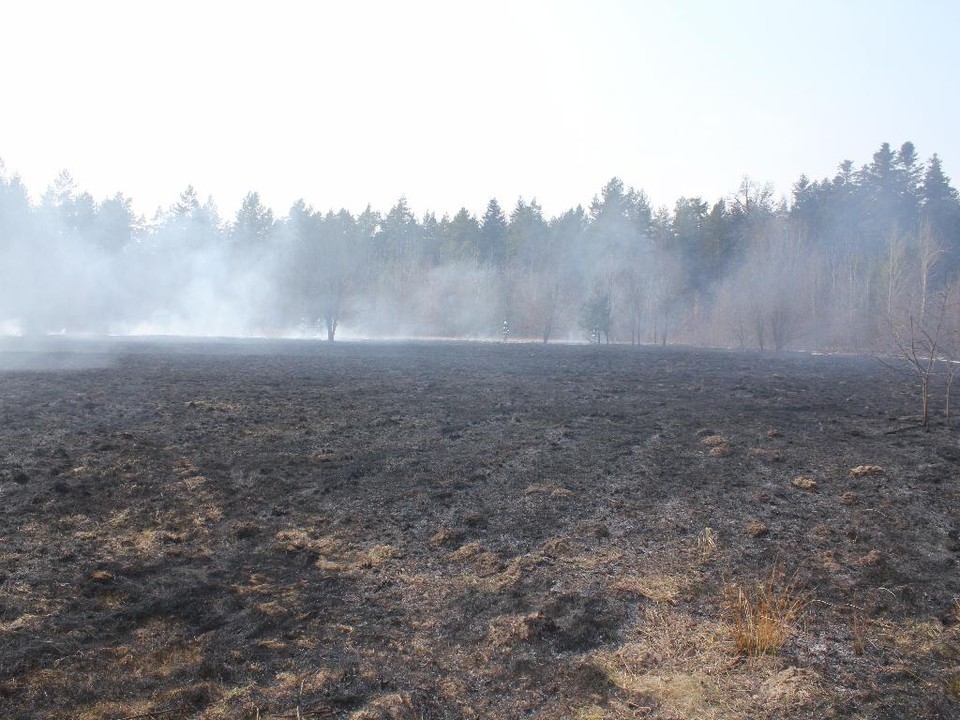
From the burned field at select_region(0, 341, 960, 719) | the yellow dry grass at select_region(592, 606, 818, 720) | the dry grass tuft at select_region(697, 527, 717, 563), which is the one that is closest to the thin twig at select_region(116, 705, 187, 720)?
the burned field at select_region(0, 341, 960, 719)

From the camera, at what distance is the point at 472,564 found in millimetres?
6328

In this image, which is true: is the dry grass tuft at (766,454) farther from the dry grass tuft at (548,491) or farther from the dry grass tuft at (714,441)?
the dry grass tuft at (548,491)

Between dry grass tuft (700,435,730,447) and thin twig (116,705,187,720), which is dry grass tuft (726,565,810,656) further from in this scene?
dry grass tuft (700,435,730,447)

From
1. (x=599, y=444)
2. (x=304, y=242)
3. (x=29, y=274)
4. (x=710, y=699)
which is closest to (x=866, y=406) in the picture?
(x=599, y=444)

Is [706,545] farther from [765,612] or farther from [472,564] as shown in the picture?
[472,564]

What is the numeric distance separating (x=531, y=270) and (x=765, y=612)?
213 feet

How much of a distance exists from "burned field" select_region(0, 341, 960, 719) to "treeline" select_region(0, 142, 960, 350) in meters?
37.7

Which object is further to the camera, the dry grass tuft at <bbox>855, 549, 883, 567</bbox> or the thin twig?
the dry grass tuft at <bbox>855, 549, 883, 567</bbox>

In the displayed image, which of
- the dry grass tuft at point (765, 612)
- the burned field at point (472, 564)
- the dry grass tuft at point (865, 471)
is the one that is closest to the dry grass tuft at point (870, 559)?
the burned field at point (472, 564)

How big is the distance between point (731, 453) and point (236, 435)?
24.4ft

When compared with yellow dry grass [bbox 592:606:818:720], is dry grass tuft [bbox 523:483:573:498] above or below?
above

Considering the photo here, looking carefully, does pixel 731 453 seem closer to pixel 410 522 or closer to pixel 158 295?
pixel 410 522

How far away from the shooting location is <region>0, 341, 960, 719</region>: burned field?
4293 mm

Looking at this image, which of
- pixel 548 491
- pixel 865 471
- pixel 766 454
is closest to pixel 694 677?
pixel 548 491
